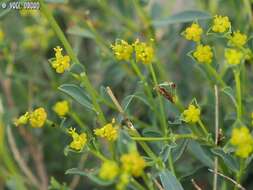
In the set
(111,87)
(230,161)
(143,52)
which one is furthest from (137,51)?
(111,87)

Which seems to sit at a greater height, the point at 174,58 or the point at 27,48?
the point at 27,48

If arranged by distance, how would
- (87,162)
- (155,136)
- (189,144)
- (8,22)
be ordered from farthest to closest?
(8,22), (87,162), (189,144), (155,136)

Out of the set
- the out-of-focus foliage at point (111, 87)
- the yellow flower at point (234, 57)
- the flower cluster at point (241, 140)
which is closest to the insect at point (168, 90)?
the out-of-focus foliage at point (111, 87)

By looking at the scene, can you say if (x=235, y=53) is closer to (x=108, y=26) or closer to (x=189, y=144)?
(x=189, y=144)

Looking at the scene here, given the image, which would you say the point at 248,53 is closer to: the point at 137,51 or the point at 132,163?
the point at 137,51

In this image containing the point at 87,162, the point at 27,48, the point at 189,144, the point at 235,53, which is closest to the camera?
the point at 235,53

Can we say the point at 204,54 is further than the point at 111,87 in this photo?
No

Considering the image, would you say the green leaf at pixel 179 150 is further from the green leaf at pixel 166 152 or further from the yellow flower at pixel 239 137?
the yellow flower at pixel 239 137

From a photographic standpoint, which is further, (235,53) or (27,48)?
(27,48)

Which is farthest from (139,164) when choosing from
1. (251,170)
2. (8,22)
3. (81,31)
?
(8,22)
